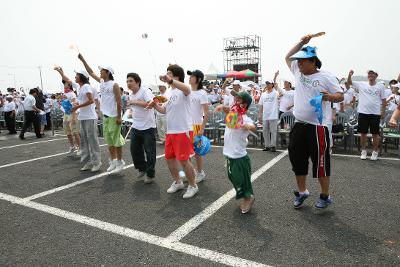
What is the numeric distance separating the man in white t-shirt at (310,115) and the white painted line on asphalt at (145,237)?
1579 millimetres

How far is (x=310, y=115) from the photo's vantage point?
384 centimetres

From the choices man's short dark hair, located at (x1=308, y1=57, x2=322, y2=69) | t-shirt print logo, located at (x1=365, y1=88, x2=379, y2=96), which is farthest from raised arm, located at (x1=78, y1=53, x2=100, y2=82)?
t-shirt print logo, located at (x1=365, y1=88, x2=379, y2=96)

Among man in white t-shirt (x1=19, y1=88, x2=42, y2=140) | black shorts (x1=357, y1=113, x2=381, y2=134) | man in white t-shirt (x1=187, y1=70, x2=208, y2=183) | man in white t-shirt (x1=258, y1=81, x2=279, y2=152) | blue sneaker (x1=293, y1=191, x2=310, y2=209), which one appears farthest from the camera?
man in white t-shirt (x1=19, y1=88, x2=42, y2=140)

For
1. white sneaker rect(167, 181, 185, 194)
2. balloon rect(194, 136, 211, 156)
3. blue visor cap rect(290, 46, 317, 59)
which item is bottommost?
white sneaker rect(167, 181, 185, 194)

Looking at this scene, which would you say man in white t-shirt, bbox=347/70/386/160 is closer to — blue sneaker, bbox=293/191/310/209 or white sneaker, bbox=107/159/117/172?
blue sneaker, bbox=293/191/310/209

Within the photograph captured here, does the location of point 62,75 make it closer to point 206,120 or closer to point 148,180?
point 148,180

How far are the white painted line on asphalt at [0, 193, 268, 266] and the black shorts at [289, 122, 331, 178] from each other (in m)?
1.60

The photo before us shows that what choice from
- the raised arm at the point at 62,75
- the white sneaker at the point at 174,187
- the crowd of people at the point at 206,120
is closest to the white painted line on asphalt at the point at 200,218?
the crowd of people at the point at 206,120

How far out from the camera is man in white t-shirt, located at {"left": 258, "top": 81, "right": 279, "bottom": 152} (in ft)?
26.0

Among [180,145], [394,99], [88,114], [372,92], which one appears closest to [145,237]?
[180,145]

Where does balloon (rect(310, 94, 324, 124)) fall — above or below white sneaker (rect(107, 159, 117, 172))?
above

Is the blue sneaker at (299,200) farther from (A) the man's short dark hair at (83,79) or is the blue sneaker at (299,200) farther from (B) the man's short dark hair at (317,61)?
(A) the man's short dark hair at (83,79)

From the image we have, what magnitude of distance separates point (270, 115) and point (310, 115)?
414 cm

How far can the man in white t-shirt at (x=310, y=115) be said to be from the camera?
3717mm
